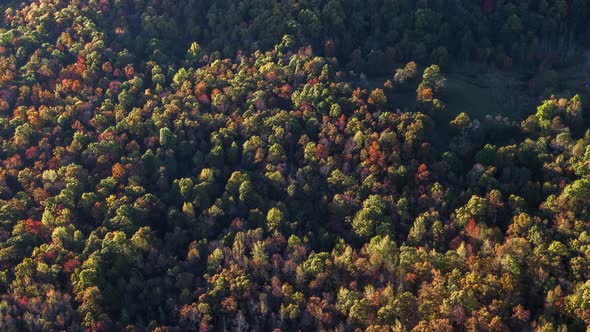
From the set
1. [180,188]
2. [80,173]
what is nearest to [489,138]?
[180,188]

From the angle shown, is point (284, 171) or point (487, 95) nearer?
point (284, 171)

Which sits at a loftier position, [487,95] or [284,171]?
[284,171]

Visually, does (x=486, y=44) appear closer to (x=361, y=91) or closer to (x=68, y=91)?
(x=361, y=91)

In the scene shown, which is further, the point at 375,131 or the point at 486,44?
the point at 486,44

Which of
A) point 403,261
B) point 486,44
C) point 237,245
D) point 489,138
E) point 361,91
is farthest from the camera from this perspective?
point 486,44

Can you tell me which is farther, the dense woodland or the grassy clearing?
the grassy clearing

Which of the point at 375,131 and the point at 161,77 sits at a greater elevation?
the point at 161,77

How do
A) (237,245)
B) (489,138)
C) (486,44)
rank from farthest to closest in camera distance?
(486,44), (489,138), (237,245)

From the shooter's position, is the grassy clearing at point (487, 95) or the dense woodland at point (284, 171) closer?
the dense woodland at point (284, 171)
